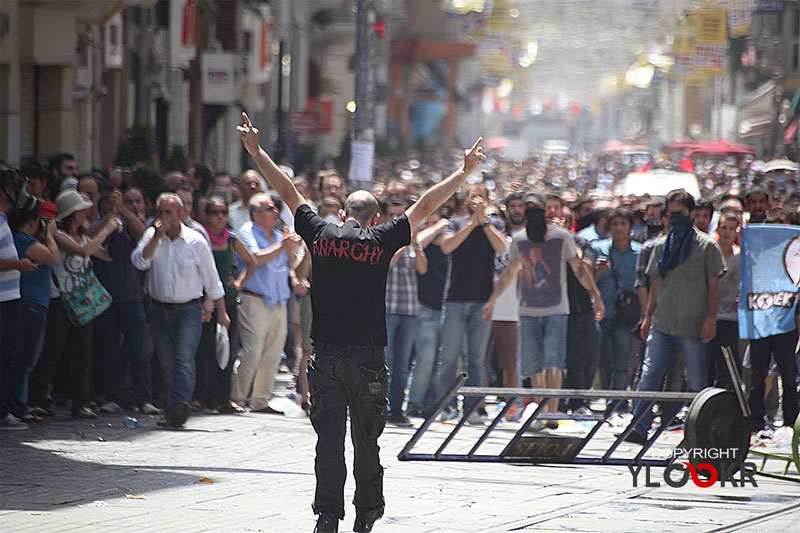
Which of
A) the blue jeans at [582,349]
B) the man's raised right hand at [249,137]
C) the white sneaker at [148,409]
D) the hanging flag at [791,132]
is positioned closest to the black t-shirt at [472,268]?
the blue jeans at [582,349]

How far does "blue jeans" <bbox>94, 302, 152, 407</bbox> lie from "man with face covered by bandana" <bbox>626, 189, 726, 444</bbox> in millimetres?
4021

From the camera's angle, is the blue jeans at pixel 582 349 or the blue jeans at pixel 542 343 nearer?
the blue jeans at pixel 542 343

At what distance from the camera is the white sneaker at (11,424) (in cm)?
997

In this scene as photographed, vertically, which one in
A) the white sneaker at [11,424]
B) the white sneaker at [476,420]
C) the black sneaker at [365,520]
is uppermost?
the black sneaker at [365,520]

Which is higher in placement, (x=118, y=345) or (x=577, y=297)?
(x=577, y=297)

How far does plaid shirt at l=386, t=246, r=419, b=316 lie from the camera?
456 inches

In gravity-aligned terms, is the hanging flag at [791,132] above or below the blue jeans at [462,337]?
above

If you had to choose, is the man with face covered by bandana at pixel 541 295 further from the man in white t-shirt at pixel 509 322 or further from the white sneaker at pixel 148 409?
the white sneaker at pixel 148 409

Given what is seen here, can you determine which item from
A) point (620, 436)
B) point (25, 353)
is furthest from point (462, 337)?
point (25, 353)

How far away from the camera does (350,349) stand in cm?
670

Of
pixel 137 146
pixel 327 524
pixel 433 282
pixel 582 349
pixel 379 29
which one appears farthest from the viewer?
pixel 137 146

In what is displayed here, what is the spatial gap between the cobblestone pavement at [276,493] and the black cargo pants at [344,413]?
42cm

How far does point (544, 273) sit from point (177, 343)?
3.15 m

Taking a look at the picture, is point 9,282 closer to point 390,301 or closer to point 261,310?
point 261,310
